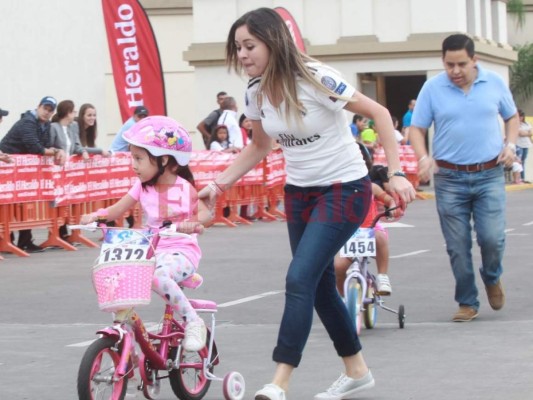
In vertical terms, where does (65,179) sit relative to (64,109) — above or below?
below

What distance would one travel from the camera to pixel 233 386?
286 inches

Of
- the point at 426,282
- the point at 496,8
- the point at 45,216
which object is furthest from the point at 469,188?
the point at 496,8

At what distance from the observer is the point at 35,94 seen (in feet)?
116

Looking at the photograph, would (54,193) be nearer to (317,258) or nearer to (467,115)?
(467,115)

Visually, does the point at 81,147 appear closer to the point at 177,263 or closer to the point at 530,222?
the point at 530,222

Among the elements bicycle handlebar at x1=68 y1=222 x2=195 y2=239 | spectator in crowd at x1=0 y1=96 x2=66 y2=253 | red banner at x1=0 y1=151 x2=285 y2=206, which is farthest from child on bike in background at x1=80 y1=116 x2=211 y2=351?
spectator in crowd at x1=0 y1=96 x2=66 y2=253

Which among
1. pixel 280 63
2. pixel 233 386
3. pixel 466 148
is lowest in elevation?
pixel 233 386

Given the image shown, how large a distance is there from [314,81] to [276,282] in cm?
708

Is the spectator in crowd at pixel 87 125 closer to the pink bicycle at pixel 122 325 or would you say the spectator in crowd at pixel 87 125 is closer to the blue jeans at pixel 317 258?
the blue jeans at pixel 317 258

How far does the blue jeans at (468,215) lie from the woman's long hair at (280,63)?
12.2 ft

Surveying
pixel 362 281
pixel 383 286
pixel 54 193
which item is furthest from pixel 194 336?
pixel 54 193

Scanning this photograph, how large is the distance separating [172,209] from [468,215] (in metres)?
3.89

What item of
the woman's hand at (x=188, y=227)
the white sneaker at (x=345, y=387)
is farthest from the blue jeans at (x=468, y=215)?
the woman's hand at (x=188, y=227)

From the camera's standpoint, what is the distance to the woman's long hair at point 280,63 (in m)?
6.97
